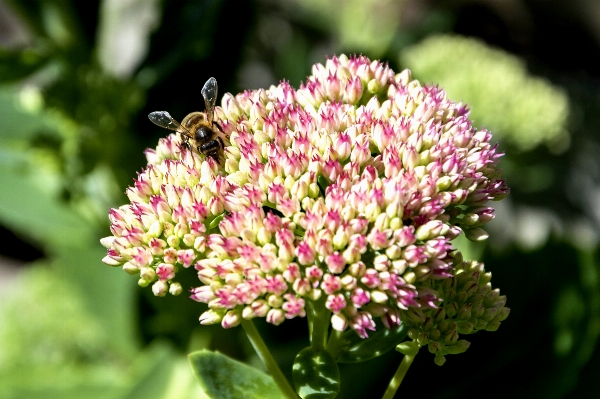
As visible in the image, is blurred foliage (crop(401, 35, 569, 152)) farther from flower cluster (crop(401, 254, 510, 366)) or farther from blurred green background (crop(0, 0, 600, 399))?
flower cluster (crop(401, 254, 510, 366))

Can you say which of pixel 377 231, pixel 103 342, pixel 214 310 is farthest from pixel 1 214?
pixel 377 231

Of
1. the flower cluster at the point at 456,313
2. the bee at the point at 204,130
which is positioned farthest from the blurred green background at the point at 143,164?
the bee at the point at 204,130

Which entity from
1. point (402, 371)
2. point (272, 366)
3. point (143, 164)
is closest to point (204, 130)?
point (272, 366)

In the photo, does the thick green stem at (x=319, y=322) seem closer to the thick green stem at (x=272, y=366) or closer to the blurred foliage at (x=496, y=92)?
the thick green stem at (x=272, y=366)

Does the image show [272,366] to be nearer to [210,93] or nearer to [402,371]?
[402,371]

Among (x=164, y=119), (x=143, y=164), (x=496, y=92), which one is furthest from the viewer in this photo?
(x=496, y=92)

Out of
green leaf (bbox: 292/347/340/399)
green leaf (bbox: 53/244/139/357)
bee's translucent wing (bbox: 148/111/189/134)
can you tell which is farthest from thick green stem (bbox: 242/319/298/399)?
green leaf (bbox: 53/244/139/357)
